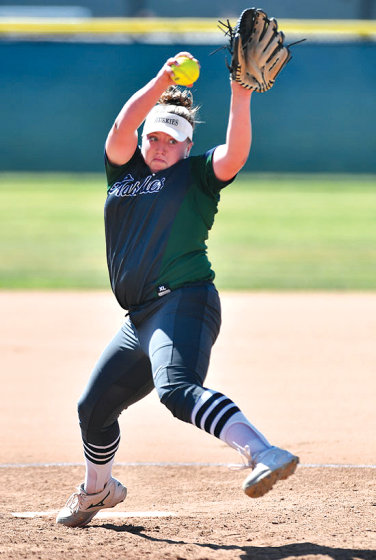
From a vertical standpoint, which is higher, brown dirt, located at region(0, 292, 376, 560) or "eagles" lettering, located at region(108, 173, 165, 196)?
"eagles" lettering, located at region(108, 173, 165, 196)

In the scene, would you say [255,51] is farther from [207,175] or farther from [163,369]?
[163,369]

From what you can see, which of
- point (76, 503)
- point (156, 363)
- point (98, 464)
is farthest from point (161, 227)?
point (76, 503)

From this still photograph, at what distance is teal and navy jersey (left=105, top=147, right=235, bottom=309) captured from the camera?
3.14 metres

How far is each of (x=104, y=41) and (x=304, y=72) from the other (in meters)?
5.63

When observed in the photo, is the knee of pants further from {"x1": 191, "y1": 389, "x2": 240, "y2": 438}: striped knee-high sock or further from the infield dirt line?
the infield dirt line

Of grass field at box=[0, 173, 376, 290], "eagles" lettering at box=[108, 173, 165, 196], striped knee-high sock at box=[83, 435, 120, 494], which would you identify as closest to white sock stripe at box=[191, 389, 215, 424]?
striped knee-high sock at box=[83, 435, 120, 494]

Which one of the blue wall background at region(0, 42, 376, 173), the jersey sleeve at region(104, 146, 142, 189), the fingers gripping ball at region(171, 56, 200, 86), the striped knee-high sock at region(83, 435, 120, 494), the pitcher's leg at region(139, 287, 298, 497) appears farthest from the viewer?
the blue wall background at region(0, 42, 376, 173)

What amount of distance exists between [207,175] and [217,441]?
233 centimetres

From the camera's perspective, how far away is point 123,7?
28984mm

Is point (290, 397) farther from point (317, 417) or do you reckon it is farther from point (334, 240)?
point (334, 240)

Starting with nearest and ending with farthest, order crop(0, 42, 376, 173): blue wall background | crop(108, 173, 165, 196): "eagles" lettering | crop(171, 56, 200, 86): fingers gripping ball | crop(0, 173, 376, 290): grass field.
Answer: crop(171, 56, 200, 86): fingers gripping ball
crop(108, 173, 165, 196): "eagles" lettering
crop(0, 173, 376, 290): grass field
crop(0, 42, 376, 173): blue wall background

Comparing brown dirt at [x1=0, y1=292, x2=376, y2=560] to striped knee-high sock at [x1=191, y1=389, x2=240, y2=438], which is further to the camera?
brown dirt at [x1=0, y1=292, x2=376, y2=560]

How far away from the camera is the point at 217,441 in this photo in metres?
4.98

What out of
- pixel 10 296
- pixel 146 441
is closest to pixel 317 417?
pixel 146 441
